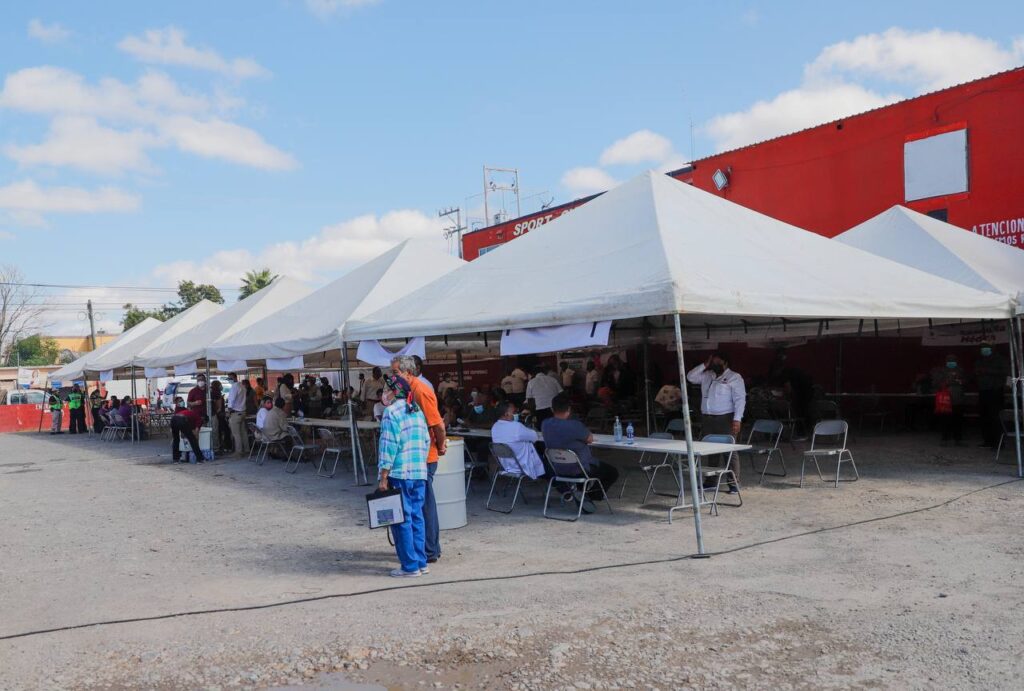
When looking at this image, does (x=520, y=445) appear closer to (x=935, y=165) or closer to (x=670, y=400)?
(x=670, y=400)

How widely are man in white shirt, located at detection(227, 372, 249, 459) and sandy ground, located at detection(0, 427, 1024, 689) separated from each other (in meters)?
6.50

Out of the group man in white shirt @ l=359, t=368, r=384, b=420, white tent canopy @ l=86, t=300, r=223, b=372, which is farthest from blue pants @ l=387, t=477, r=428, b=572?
white tent canopy @ l=86, t=300, r=223, b=372

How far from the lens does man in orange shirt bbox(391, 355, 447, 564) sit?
6387mm

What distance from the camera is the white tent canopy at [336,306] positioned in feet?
38.7

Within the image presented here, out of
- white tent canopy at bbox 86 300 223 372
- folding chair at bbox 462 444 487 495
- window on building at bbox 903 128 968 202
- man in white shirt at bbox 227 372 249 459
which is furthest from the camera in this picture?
white tent canopy at bbox 86 300 223 372

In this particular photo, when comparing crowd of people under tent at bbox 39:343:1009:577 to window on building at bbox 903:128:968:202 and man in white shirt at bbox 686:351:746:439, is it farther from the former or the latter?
window on building at bbox 903:128:968:202

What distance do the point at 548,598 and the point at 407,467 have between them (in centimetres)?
145

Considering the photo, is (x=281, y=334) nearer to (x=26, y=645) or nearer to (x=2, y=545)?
(x=2, y=545)

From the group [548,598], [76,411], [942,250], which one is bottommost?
[548,598]

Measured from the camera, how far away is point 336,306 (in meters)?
12.6

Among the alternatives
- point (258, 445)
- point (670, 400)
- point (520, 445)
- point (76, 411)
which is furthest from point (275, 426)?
point (76, 411)

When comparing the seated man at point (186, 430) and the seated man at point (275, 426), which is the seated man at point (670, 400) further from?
the seated man at point (186, 430)

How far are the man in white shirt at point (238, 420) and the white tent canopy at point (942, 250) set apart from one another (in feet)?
36.9

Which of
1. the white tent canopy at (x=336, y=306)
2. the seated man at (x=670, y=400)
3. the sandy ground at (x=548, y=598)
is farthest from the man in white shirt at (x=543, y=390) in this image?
the sandy ground at (x=548, y=598)
